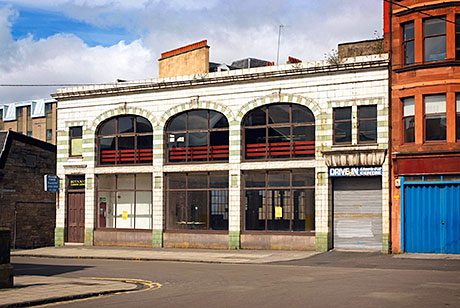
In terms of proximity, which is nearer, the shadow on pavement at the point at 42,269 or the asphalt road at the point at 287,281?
the asphalt road at the point at 287,281

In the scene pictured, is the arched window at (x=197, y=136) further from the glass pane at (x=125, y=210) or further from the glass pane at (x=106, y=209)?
the glass pane at (x=106, y=209)

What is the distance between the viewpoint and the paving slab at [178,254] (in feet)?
94.8

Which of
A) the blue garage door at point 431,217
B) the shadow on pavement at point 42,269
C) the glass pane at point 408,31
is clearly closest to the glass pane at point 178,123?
the shadow on pavement at point 42,269

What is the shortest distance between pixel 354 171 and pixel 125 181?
13000 mm

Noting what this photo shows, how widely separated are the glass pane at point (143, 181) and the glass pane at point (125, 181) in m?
0.37

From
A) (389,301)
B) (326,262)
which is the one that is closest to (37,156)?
(326,262)

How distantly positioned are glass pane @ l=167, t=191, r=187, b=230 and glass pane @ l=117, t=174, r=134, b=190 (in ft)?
8.69

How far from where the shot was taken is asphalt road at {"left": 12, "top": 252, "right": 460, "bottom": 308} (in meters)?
15.3

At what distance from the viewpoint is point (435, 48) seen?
29938 mm

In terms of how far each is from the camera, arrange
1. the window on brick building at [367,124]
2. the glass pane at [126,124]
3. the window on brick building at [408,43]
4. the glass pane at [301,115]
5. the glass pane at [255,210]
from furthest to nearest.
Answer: the glass pane at [126,124]
the glass pane at [255,210]
the glass pane at [301,115]
the window on brick building at [367,124]
the window on brick building at [408,43]

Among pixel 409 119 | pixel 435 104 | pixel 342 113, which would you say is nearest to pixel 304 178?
pixel 342 113

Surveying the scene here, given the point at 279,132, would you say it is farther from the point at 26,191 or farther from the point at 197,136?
the point at 26,191

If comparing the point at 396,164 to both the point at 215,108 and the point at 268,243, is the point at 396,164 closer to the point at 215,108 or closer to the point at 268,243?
the point at 268,243

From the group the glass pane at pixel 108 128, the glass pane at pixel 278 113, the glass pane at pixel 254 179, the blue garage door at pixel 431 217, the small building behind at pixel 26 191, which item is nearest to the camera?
the blue garage door at pixel 431 217
